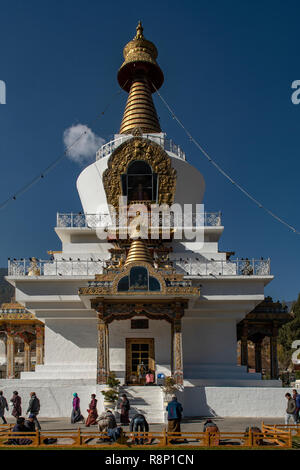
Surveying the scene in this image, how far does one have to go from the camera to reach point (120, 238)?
66.9 ft

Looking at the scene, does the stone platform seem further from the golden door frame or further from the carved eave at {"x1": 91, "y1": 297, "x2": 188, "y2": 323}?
the carved eave at {"x1": 91, "y1": 297, "x2": 188, "y2": 323}

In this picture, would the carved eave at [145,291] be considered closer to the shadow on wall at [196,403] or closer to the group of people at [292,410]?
the shadow on wall at [196,403]

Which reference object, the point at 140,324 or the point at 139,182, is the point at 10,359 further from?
the point at 139,182

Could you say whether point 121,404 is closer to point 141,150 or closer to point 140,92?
point 141,150

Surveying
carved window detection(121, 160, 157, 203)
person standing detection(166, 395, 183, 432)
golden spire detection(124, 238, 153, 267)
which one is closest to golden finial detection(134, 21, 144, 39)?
carved window detection(121, 160, 157, 203)

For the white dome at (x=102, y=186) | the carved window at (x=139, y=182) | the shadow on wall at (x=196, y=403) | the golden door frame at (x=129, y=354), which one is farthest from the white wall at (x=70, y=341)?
the carved window at (x=139, y=182)

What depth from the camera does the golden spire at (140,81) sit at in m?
26.2

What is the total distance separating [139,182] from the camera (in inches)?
885

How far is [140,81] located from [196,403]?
18.3 m

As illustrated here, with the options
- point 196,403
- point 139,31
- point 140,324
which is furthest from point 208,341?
point 139,31

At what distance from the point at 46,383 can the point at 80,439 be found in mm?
8737

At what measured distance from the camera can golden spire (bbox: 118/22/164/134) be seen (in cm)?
2623

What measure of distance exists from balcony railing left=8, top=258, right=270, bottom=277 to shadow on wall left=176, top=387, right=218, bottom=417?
4.58 meters

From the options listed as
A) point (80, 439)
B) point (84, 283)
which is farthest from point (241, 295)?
point (80, 439)
